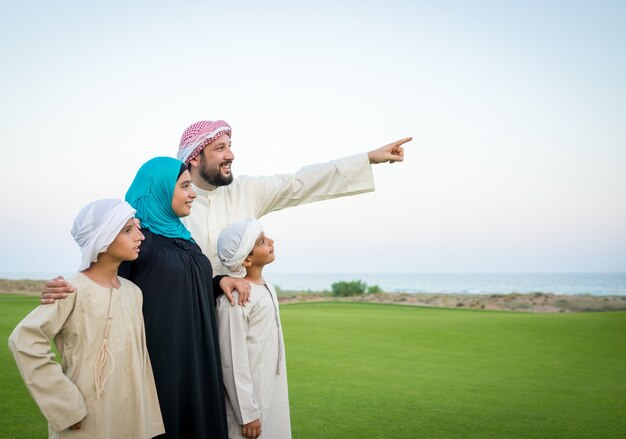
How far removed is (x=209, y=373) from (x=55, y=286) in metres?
0.83

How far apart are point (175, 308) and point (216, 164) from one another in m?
0.98

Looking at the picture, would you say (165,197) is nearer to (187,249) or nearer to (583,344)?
(187,249)

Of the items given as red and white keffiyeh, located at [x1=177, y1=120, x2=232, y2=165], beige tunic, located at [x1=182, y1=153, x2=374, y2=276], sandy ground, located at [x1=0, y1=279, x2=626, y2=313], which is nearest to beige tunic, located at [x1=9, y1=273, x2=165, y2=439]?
beige tunic, located at [x1=182, y1=153, x2=374, y2=276]

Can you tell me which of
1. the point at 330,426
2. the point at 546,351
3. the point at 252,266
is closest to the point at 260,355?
the point at 252,266

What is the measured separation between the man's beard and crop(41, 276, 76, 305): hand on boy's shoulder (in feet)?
3.83

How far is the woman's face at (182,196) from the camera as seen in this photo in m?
2.82

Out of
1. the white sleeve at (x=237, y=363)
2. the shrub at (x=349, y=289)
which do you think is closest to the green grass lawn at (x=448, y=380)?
the white sleeve at (x=237, y=363)

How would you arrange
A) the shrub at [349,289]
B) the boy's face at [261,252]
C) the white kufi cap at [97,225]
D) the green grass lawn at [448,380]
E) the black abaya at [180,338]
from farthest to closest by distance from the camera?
the shrub at [349,289] < the green grass lawn at [448,380] < the boy's face at [261,252] < the black abaya at [180,338] < the white kufi cap at [97,225]

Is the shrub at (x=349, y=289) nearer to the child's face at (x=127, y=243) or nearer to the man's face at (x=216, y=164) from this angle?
the man's face at (x=216, y=164)

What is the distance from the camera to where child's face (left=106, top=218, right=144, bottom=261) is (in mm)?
2488

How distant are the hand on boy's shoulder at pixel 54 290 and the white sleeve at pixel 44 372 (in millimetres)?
41

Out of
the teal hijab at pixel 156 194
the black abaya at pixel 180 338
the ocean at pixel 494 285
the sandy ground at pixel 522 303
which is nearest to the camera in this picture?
the black abaya at pixel 180 338

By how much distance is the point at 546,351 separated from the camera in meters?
8.25

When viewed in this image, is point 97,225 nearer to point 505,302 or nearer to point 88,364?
point 88,364
